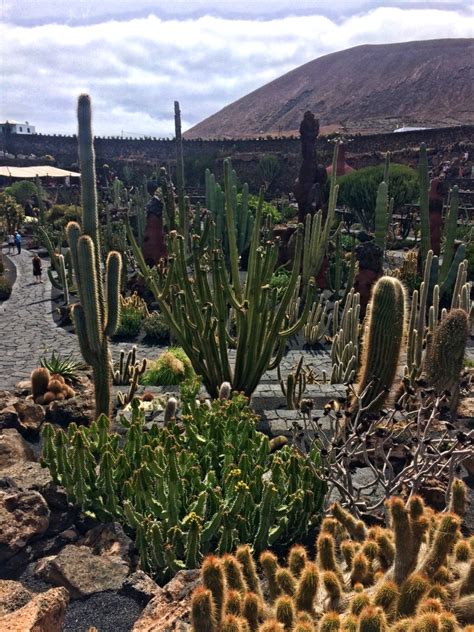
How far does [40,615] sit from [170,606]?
0.62 m

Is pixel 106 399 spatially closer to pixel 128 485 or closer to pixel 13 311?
pixel 128 485

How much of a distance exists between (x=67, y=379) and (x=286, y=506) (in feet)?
14.8

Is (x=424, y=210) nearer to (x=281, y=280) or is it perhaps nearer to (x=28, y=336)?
(x=281, y=280)

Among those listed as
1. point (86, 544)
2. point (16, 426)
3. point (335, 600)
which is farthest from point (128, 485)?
point (16, 426)

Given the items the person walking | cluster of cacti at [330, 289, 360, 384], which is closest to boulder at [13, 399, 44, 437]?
cluster of cacti at [330, 289, 360, 384]

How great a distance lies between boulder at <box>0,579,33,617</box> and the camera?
2.86 meters

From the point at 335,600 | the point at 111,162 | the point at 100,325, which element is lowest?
the point at 335,600

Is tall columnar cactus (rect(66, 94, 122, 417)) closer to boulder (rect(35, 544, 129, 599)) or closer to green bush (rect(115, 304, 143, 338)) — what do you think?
boulder (rect(35, 544, 129, 599))

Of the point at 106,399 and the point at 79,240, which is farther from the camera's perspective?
the point at 106,399

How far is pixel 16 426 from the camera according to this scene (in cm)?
562

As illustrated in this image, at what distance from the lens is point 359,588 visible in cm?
234

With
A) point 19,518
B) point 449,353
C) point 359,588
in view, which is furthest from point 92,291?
point 359,588

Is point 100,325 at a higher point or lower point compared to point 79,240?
lower

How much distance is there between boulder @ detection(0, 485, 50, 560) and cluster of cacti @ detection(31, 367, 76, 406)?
253cm
